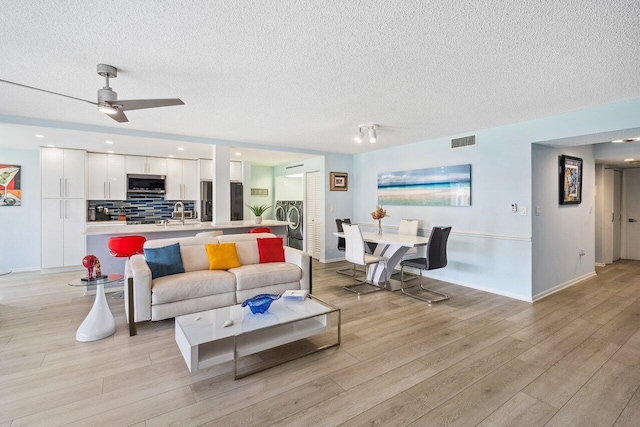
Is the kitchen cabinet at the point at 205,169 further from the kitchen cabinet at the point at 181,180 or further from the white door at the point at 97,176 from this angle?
the white door at the point at 97,176

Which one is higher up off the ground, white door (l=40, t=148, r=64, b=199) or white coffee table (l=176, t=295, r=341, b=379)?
white door (l=40, t=148, r=64, b=199)

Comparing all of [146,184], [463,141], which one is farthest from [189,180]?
[463,141]

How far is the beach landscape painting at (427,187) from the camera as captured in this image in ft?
15.6

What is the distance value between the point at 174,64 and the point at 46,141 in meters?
4.20

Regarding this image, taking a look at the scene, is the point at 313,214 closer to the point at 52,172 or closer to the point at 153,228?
the point at 153,228

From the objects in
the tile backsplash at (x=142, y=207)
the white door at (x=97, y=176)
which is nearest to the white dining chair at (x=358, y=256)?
the tile backsplash at (x=142, y=207)

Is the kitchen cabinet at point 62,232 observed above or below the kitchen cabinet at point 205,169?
below

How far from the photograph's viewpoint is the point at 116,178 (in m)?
6.23

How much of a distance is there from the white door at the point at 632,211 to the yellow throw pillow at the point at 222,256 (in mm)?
8391

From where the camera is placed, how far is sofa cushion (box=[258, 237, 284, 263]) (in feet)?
13.0

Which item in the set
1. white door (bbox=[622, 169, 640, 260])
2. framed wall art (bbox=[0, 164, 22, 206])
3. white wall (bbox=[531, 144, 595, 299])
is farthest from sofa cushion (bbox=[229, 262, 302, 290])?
white door (bbox=[622, 169, 640, 260])

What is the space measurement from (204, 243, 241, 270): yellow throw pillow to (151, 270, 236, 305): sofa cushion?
0.20 m

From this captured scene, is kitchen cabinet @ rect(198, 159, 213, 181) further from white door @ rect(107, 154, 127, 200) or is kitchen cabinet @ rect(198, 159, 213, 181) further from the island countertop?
the island countertop

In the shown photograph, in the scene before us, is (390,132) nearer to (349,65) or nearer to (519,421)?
(349,65)
